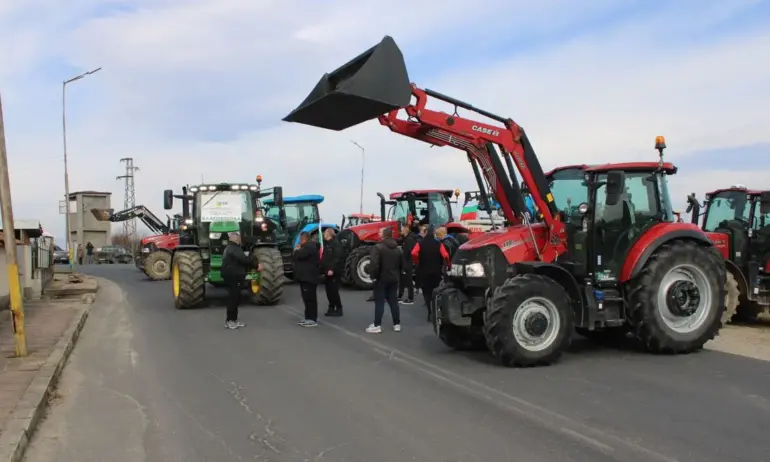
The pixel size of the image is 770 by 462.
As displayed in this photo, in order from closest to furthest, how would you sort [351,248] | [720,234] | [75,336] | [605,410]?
[605,410] < [75,336] < [720,234] < [351,248]

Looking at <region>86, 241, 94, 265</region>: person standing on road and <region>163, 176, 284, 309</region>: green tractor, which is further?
<region>86, 241, 94, 265</region>: person standing on road

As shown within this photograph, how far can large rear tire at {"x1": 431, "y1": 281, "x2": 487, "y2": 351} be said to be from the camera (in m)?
8.95

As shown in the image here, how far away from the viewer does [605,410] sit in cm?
624

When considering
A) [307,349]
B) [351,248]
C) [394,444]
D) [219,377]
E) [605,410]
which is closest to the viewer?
[394,444]

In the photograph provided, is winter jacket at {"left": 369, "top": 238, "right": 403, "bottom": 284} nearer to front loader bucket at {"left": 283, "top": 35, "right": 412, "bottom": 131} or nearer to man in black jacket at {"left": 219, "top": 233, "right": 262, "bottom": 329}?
man in black jacket at {"left": 219, "top": 233, "right": 262, "bottom": 329}

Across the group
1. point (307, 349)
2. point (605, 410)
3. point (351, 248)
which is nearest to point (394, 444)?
point (605, 410)

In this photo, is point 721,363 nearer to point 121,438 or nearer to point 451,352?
point 451,352

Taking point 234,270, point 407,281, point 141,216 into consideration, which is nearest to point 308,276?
point 234,270

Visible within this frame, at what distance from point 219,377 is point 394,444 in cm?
332

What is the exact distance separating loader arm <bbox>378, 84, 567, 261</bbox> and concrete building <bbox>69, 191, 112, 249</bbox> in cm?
5767

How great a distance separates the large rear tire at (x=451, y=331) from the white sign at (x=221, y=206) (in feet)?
27.4

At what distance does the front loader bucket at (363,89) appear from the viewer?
26.2 ft

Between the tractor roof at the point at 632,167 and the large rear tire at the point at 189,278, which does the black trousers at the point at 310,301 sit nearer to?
the large rear tire at the point at 189,278

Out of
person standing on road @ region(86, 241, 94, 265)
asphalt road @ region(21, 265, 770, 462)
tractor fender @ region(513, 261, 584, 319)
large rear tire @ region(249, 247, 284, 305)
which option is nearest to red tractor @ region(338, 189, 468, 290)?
large rear tire @ region(249, 247, 284, 305)
